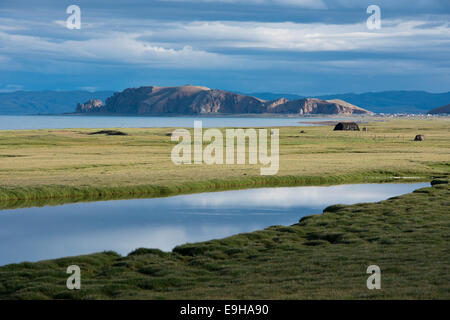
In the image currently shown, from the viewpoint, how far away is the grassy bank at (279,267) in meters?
16.8

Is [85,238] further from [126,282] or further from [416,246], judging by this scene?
[416,246]

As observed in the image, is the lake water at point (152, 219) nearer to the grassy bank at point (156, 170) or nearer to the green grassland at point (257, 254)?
the green grassland at point (257, 254)

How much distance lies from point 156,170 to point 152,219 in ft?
74.1

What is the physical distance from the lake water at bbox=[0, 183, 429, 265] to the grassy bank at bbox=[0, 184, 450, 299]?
3725 millimetres

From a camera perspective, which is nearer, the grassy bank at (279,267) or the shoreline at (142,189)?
the grassy bank at (279,267)

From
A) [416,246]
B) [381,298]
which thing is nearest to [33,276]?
[381,298]

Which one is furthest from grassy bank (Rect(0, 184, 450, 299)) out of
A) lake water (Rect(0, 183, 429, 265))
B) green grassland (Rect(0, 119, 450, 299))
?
lake water (Rect(0, 183, 429, 265))

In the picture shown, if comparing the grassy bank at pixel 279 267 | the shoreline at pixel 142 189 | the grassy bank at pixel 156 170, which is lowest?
the grassy bank at pixel 279 267

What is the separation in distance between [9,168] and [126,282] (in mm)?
42196

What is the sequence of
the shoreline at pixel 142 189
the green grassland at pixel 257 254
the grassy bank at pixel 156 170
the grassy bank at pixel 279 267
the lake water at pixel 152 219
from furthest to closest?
1. the grassy bank at pixel 156 170
2. the shoreline at pixel 142 189
3. the lake water at pixel 152 219
4. the green grassland at pixel 257 254
5. the grassy bank at pixel 279 267

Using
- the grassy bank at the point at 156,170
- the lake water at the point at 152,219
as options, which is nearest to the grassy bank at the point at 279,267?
the lake water at the point at 152,219

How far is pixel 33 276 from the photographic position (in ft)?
67.5

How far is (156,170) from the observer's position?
5816 cm

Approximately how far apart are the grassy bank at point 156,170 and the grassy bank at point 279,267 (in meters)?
20.5
